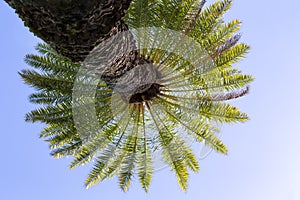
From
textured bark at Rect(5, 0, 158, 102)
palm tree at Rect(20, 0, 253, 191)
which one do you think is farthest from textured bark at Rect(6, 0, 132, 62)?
palm tree at Rect(20, 0, 253, 191)

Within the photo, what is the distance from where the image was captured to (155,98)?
9383mm

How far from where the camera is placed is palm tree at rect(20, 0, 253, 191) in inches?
349

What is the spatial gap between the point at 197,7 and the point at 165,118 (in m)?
2.67

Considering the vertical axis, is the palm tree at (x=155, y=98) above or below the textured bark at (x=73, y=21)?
above

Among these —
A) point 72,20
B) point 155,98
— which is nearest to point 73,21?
point 72,20

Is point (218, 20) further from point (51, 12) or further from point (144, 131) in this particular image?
point (51, 12)

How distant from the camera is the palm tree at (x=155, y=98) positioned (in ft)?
29.1

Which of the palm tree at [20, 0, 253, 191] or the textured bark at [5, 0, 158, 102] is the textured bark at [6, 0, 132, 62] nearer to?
the textured bark at [5, 0, 158, 102]

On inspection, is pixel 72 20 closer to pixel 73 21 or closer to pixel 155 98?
pixel 73 21

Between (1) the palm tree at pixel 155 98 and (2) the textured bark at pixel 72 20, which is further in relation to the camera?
(1) the palm tree at pixel 155 98

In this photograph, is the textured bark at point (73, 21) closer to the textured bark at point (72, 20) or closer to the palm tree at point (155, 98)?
the textured bark at point (72, 20)

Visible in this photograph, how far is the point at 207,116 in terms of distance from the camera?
9.36 m

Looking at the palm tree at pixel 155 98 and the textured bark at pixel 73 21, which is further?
the palm tree at pixel 155 98

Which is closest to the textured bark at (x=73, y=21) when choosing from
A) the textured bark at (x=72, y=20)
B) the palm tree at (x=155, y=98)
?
the textured bark at (x=72, y=20)
